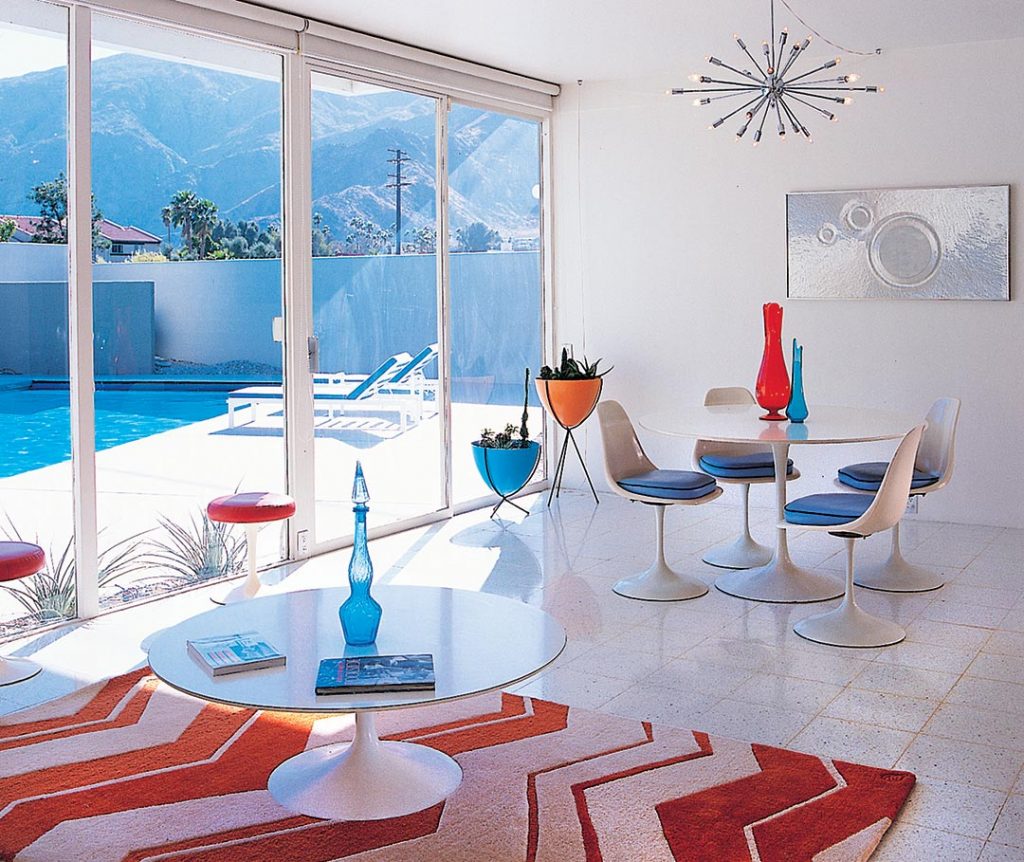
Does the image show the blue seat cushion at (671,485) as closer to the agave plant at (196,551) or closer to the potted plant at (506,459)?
the potted plant at (506,459)

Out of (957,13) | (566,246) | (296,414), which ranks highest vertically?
(957,13)

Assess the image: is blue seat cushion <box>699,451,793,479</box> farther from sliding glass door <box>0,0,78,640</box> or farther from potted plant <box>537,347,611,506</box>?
sliding glass door <box>0,0,78,640</box>

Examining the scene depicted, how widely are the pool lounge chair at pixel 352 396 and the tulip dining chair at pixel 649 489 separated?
1388mm

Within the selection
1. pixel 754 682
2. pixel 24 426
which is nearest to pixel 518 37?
pixel 24 426

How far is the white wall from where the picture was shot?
20.0 feet

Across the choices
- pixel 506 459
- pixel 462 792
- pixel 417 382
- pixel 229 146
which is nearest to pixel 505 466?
pixel 506 459

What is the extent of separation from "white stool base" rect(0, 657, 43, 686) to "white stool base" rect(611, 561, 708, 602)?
7.53ft

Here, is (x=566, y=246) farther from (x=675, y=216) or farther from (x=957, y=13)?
(x=957, y=13)

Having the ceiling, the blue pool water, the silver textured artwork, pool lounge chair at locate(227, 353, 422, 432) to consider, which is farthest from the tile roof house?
the silver textured artwork

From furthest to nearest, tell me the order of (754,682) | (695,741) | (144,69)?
(144,69), (754,682), (695,741)

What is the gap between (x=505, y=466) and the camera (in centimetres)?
651

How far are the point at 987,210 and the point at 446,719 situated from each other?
419 centimetres

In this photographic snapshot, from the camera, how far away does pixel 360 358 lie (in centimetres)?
596

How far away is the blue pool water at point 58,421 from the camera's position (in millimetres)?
4379
